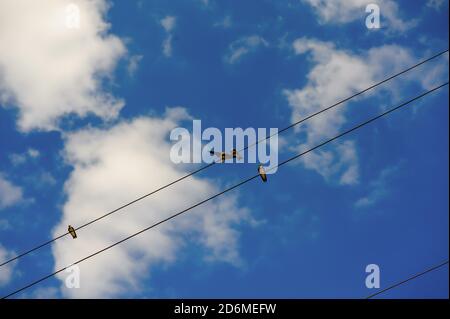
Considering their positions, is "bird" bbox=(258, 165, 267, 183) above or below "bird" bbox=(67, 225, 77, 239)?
above

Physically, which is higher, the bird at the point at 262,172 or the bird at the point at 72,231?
the bird at the point at 262,172

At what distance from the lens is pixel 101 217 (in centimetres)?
1184
